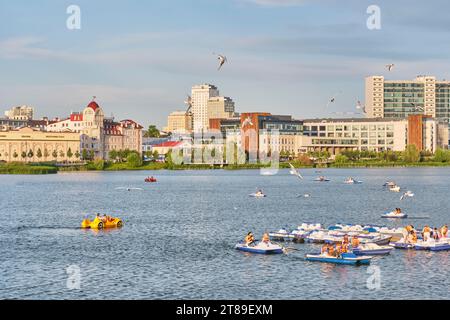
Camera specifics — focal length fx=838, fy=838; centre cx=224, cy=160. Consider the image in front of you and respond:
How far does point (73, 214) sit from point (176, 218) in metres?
11.5

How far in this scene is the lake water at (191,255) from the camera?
42250mm

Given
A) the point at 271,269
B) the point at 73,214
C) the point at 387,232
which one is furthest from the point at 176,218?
the point at 271,269

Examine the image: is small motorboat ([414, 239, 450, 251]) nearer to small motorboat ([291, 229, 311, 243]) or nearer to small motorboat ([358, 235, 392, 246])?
small motorboat ([358, 235, 392, 246])

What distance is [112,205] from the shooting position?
314 ft

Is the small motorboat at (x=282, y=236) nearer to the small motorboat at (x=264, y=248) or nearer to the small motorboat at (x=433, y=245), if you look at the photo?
the small motorboat at (x=264, y=248)

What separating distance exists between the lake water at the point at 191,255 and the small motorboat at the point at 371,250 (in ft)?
2.38

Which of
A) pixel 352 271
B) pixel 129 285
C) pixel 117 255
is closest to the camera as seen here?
pixel 129 285

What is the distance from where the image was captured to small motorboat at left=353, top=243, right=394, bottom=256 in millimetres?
52031

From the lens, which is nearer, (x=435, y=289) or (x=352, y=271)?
(x=435, y=289)

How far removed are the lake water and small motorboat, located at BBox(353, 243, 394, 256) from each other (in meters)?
0.72
